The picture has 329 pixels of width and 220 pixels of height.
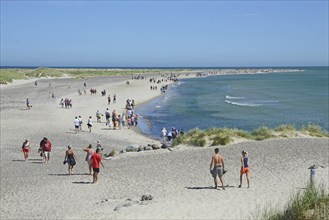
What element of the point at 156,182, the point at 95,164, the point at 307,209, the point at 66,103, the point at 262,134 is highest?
the point at 307,209

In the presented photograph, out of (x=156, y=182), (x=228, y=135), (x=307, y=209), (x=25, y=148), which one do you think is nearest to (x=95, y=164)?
(x=156, y=182)

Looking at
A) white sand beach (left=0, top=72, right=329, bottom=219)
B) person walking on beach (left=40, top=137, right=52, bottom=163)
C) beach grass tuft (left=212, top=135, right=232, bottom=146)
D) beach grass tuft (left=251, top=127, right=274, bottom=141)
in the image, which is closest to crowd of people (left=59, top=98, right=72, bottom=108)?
white sand beach (left=0, top=72, right=329, bottom=219)

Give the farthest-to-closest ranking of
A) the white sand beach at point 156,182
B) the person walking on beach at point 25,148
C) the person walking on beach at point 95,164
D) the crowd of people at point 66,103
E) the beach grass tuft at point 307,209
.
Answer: the crowd of people at point 66,103 < the person walking on beach at point 25,148 < the person walking on beach at point 95,164 < the white sand beach at point 156,182 < the beach grass tuft at point 307,209

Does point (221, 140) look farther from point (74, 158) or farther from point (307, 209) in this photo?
point (307, 209)

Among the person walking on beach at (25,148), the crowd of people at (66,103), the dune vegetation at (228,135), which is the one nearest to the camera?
the person walking on beach at (25,148)

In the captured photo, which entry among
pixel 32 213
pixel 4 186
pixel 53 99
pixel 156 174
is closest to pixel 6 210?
pixel 32 213

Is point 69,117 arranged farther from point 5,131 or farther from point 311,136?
point 311,136

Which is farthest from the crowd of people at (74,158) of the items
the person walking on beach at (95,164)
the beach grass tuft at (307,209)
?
the beach grass tuft at (307,209)

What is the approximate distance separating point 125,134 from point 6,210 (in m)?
16.9

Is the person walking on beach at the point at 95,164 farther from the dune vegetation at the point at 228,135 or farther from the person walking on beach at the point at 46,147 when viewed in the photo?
the dune vegetation at the point at 228,135

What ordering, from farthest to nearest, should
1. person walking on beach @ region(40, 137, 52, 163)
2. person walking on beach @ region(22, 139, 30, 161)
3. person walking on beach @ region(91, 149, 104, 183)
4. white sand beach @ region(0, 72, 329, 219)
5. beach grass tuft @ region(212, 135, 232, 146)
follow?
beach grass tuft @ region(212, 135, 232, 146), person walking on beach @ region(22, 139, 30, 161), person walking on beach @ region(40, 137, 52, 163), person walking on beach @ region(91, 149, 104, 183), white sand beach @ region(0, 72, 329, 219)

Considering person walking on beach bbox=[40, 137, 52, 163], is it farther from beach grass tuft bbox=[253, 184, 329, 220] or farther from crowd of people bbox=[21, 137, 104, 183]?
beach grass tuft bbox=[253, 184, 329, 220]

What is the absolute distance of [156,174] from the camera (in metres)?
16.9

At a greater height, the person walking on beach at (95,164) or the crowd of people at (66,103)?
the person walking on beach at (95,164)
